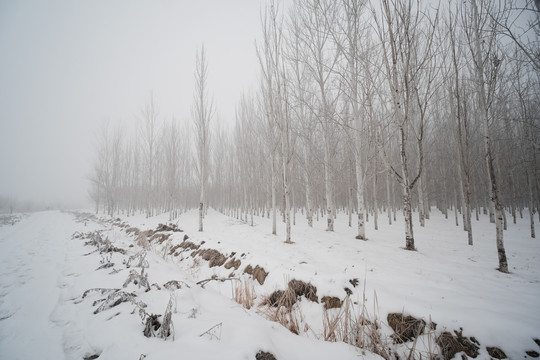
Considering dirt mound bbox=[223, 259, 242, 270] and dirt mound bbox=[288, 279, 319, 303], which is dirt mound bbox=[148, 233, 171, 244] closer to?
dirt mound bbox=[223, 259, 242, 270]

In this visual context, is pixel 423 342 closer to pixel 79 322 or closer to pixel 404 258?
pixel 404 258

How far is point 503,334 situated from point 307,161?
33.3 feet

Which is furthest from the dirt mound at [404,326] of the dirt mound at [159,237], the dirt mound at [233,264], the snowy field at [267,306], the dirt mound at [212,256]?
the dirt mound at [159,237]

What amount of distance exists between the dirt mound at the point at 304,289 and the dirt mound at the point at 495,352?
5.70ft

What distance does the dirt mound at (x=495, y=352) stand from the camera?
1811mm

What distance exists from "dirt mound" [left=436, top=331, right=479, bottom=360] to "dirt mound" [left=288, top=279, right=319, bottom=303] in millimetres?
1386

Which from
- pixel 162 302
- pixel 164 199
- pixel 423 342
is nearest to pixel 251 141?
pixel 162 302

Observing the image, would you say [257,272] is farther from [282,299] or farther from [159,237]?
[159,237]

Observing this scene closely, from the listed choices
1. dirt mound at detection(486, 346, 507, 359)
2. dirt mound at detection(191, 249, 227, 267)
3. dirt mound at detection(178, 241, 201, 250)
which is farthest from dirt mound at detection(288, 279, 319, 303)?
dirt mound at detection(178, 241, 201, 250)

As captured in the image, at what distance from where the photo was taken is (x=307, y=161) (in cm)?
1170

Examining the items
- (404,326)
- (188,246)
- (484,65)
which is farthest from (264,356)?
(484,65)

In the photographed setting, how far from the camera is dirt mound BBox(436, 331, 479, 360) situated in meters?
1.87

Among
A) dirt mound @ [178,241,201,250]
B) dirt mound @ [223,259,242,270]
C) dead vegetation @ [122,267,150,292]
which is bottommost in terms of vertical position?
dirt mound @ [178,241,201,250]

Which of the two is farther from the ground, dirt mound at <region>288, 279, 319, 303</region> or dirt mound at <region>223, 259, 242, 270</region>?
dirt mound at <region>288, 279, 319, 303</region>
